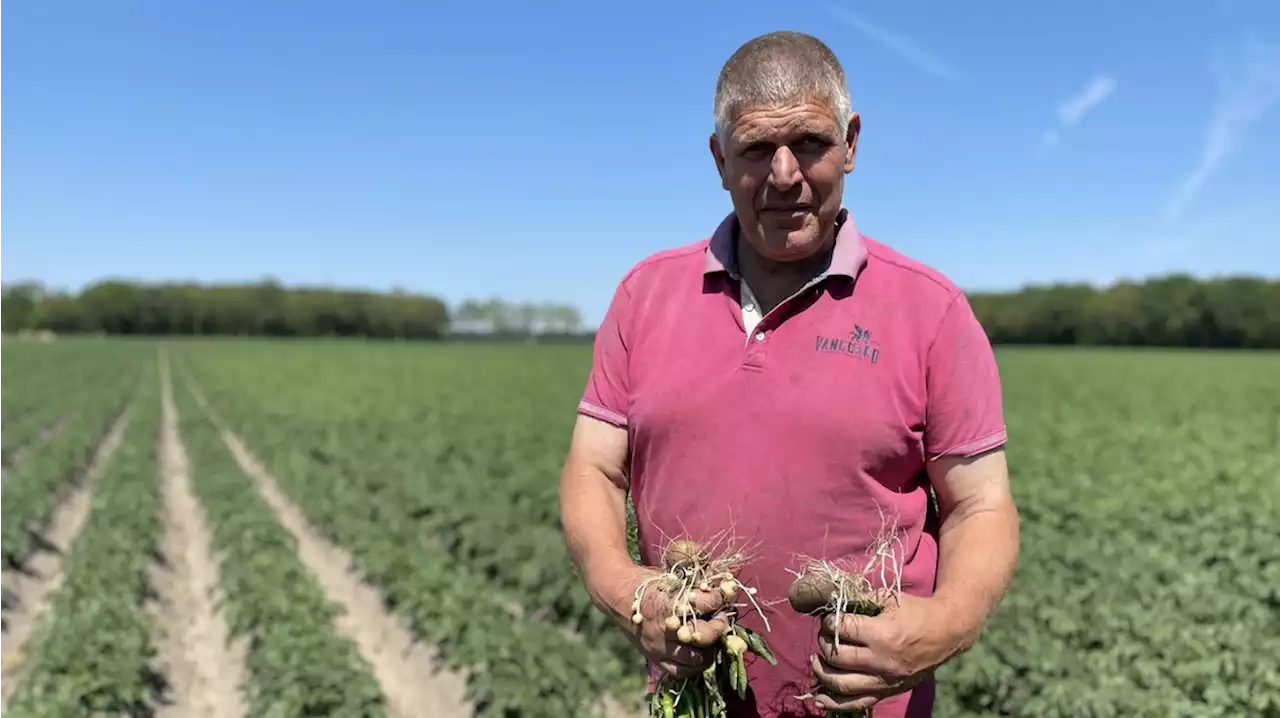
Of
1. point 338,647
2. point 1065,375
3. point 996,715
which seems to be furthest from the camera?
point 1065,375

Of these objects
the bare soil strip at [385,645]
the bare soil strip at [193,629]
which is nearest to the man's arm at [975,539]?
the bare soil strip at [385,645]

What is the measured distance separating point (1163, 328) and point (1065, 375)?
6889 cm

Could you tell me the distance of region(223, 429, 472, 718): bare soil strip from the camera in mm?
5602

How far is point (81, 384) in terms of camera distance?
3027cm

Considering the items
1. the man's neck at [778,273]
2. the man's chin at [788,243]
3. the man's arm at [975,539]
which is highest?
the man's chin at [788,243]

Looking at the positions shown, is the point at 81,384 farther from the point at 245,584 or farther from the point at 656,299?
the point at 656,299

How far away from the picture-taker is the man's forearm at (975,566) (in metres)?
1.75

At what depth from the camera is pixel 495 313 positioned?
5379 inches

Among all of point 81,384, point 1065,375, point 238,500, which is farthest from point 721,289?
point 1065,375

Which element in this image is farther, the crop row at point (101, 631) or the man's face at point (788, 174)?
the crop row at point (101, 631)

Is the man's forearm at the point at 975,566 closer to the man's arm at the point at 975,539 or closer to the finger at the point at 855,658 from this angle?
the man's arm at the point at 975,539

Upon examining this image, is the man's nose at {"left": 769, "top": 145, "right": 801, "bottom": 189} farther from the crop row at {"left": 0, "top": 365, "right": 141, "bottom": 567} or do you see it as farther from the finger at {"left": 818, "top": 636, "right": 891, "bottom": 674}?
the crop row at {"left": 0, "top": 365, "right": 141, "bottom": 567}

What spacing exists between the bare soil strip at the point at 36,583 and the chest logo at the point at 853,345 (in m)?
5.50

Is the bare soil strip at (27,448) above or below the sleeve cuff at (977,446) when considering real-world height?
below
